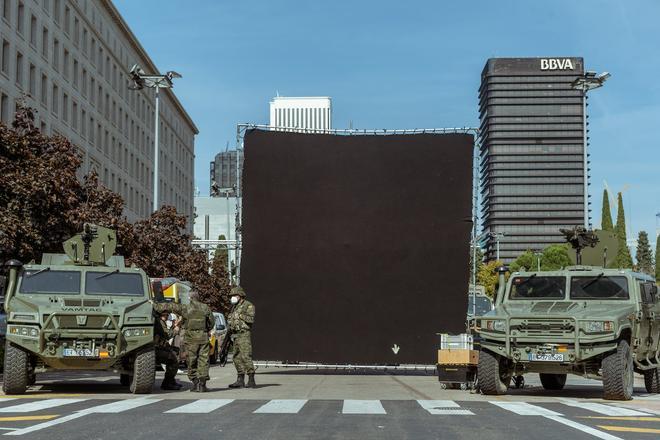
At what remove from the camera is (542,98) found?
190625 millimetres

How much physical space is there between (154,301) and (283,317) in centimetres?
589

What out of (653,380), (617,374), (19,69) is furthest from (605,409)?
(19,69)

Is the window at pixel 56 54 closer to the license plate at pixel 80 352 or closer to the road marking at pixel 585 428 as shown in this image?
the license plate at pixel 80 352

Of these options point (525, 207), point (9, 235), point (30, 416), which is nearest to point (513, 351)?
point (30, 416)

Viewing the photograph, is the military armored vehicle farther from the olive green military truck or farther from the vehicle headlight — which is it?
the vehicle headlight

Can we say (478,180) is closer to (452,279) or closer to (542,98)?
(452,279)

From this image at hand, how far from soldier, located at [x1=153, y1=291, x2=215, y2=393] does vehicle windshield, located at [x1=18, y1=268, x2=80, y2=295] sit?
173 centimetres

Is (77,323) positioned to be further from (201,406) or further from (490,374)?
(490,374)

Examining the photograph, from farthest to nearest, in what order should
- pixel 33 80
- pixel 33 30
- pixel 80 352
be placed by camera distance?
pixel 33 30 → pixel 33 80 → pixel 80 352

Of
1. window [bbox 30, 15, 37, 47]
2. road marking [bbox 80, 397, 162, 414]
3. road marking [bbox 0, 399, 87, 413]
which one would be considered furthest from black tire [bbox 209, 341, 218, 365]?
window [bbox 30, 15, 37, 47]

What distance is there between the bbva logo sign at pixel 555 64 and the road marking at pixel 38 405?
189260 millimetres

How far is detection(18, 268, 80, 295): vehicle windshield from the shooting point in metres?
16.5

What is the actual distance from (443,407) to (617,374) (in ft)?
11.1

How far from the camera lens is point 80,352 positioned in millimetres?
15250
